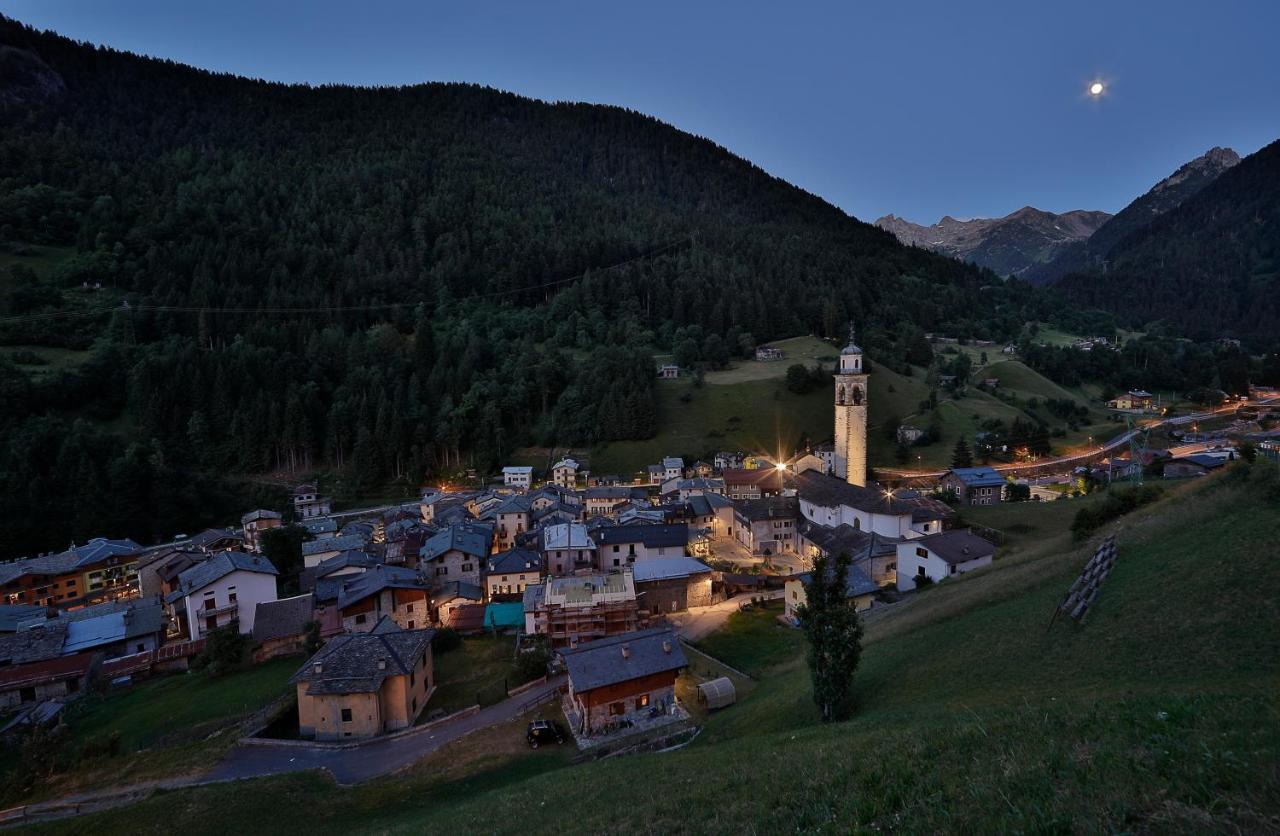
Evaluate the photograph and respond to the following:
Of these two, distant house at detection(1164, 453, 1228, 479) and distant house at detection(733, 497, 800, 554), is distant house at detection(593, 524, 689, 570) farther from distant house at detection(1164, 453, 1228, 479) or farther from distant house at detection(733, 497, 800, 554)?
distant house at detection(1164, 453, 1228, 479)

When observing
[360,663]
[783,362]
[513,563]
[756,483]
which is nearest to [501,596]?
[513,563]

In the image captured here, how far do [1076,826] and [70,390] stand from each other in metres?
105

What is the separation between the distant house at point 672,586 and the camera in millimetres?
36969

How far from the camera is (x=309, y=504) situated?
6806 cm

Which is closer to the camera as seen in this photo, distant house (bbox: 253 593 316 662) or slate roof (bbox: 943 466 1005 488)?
distant house (bbox: 253 593 316 662)

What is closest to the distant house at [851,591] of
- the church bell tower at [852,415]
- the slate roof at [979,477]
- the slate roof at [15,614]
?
the church bell tower at [852,415]

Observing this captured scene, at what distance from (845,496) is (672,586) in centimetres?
1849

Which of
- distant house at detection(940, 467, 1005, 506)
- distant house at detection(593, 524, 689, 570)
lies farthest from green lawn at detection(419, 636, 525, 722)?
distant house at detection(940, 467, 1005, 506)

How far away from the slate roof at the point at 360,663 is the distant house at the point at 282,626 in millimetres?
8994

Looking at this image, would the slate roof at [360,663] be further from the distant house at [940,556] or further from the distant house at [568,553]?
the distant house at [940,556]

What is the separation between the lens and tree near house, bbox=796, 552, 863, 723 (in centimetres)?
1617

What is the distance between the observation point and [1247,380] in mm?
101000

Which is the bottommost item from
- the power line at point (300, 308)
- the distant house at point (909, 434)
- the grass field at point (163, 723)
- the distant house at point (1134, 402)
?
the grass field at point (163, 723)

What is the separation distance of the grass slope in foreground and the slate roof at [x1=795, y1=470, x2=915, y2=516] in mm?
15343
